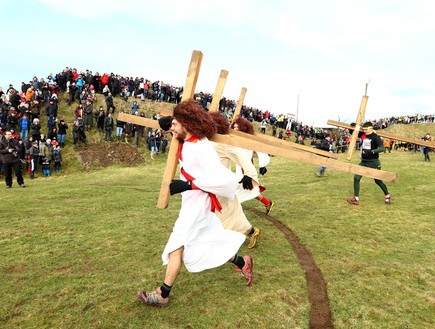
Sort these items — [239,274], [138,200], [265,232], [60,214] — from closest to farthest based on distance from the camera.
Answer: [239,274] → [265,232] → [60,214] → [138,200]

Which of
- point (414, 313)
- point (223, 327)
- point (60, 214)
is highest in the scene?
point (414, 313)

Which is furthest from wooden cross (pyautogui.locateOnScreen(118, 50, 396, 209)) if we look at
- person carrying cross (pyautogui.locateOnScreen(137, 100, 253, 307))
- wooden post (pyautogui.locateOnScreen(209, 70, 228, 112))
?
wooden post (pyautogui.locateOnScreen(209, 70, 228, 112))

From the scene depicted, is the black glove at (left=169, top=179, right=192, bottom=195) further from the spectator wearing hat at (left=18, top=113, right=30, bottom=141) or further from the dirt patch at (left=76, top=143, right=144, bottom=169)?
the spectator wearing hat at (left=18, top=113, right=30, bottom=141)

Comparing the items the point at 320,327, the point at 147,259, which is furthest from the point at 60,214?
the point at 320,327

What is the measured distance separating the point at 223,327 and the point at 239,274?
1.22 m

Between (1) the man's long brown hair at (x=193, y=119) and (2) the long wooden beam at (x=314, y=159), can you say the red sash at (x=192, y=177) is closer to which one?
(1) the man's long brown hair at (x=193, y=119)

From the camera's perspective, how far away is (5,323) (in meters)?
3.35

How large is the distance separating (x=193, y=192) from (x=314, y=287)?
6.89 ft

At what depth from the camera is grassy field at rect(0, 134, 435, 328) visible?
3.54m

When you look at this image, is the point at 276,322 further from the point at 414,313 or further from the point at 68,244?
the point at 68,244

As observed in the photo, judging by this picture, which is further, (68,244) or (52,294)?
(68,244)

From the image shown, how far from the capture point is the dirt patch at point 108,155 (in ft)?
63.1

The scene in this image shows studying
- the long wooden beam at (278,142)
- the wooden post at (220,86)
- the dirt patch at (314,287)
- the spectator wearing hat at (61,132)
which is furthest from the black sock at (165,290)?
the spectator wearing hat at (61,132)

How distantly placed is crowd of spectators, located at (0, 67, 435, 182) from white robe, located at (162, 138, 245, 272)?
538 inches
